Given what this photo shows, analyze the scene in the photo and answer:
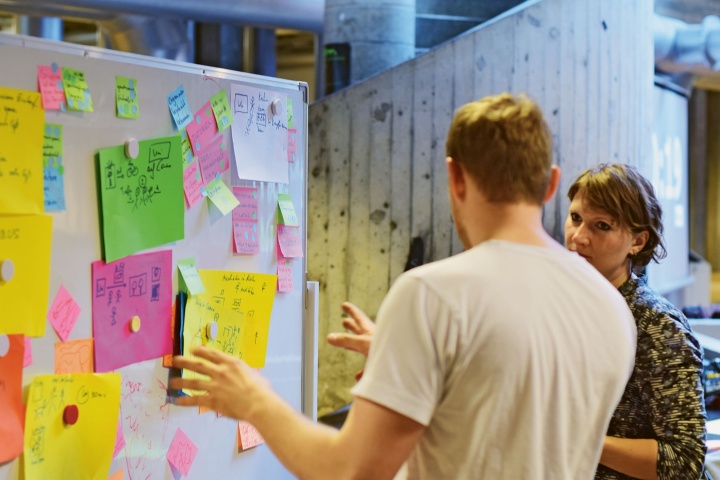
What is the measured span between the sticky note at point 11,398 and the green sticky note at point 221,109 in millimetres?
671

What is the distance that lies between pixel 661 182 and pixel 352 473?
5.16m

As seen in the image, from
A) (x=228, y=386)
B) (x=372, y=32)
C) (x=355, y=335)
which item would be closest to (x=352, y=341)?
(x=355, y=335)

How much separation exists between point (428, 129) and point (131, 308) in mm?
2625

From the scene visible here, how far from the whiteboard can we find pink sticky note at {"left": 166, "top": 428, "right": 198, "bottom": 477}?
0.7 inches

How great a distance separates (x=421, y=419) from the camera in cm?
96

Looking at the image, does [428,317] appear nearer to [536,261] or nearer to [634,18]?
[536,261]

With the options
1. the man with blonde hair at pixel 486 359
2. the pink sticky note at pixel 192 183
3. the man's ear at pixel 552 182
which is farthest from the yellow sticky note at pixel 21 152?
the man's ear at pixel 552 182

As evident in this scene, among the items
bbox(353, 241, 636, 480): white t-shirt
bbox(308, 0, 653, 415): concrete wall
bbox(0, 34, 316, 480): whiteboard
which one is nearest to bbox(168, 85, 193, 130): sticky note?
bbox(0, 34, 316, 480): whiteboard

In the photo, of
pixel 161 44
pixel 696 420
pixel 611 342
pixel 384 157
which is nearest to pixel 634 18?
pixel 384 157

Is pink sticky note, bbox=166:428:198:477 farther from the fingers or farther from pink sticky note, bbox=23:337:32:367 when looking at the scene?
the fingers

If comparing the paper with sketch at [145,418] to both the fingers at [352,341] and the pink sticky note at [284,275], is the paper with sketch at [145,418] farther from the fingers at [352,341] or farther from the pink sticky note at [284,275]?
the fingers at [352,341]

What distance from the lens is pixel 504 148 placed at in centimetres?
101

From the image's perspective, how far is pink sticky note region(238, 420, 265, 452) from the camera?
2.01 m

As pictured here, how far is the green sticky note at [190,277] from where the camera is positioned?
1.82 m
